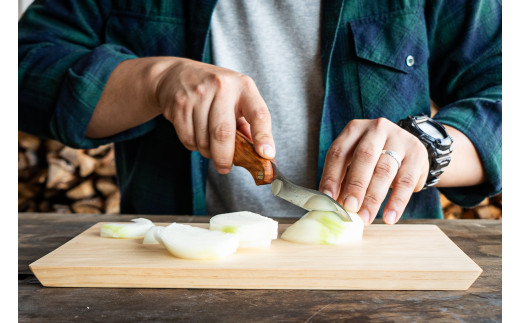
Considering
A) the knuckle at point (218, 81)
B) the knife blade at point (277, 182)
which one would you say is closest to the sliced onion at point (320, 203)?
the knife blade at point (277, 182)

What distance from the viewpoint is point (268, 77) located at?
1.48 metres

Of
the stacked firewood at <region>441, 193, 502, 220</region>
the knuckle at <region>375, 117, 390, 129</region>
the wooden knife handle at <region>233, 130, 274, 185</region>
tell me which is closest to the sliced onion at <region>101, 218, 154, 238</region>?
the wooden knife handle at <region>233, 130, 274, 185</region>

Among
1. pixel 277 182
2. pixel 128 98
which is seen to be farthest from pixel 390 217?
pixel 128 98

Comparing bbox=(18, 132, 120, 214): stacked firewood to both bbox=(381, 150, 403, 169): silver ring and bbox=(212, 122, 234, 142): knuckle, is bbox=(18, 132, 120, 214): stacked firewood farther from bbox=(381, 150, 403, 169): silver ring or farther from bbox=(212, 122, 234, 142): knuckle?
bbox=(381, 150, 403, 169): silver ring

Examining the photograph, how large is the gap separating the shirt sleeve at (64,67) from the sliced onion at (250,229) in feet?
1.77

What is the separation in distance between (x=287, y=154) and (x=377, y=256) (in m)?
0.61

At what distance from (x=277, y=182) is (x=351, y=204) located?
0.17 metres

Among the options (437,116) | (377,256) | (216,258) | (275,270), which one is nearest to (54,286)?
(216,258)

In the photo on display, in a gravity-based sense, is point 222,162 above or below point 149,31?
below

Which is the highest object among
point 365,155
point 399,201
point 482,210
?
point 365,155

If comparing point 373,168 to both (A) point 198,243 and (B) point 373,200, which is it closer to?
(B) point 373,200

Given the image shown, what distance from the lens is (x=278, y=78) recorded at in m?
1.47

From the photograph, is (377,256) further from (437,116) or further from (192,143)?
(437,116)

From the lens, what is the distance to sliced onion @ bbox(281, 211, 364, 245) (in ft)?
3.34
